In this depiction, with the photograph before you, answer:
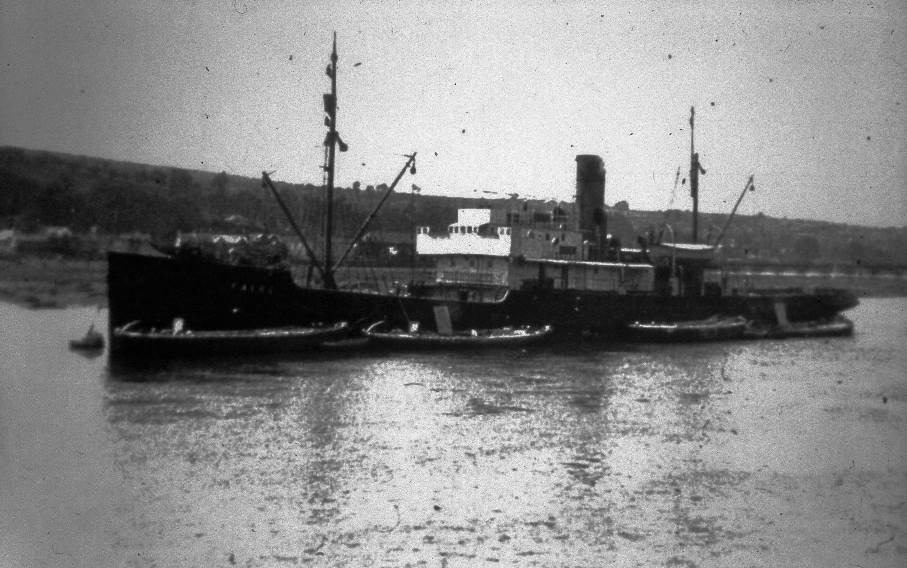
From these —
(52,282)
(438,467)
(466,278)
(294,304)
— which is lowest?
(438,467)

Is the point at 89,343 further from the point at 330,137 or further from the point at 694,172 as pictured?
the point at 694,172

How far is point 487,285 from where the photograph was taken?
109 ft

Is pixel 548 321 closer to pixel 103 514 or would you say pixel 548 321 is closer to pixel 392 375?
pixel 392 375

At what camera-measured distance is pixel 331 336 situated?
26922 mm

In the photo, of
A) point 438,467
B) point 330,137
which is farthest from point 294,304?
point 438,467

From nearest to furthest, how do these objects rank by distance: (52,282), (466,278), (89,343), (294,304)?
(89,343) < (52,282) < (294,304) < (466,278)

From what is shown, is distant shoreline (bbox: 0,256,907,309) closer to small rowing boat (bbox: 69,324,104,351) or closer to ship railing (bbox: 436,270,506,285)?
small rowing boat (bbox: 69,324,104,351)

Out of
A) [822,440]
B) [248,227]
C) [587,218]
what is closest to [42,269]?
[248,227]

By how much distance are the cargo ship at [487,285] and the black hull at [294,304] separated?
0.03 metres

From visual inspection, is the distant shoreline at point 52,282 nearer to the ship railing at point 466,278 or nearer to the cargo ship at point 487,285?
the cargo ship at point 487,285

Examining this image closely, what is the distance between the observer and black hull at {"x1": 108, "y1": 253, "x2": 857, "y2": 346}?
25766mm

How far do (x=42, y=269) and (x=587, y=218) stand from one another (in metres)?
21.8

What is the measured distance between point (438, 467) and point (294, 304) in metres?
15.8

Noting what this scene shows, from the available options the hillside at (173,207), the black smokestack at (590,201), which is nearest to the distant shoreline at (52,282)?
the hillside at (173,207)
